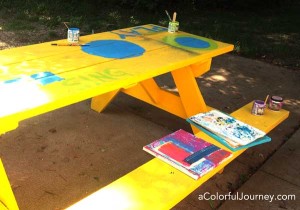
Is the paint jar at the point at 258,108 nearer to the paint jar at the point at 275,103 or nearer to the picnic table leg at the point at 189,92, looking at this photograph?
the paint jar at the point at 275,103

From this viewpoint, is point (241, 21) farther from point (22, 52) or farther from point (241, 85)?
point (22, 52)

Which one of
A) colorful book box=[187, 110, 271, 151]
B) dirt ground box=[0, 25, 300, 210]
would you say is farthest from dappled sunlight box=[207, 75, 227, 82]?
colorful book box=[187, 110, 271, 151]

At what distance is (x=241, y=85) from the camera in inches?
181

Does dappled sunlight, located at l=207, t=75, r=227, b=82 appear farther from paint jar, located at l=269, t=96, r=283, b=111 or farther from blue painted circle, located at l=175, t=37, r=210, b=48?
paint jar, located at l=269, t=96, r=283, b=111

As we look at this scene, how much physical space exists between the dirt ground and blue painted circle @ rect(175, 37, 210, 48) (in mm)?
790

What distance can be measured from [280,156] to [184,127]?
0.87 metres

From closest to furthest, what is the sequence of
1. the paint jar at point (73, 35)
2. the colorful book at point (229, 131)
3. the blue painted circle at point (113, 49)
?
1. the colorful book at point (229, 131)
2. the blue painted circle at point (113, 49)
3. the paint jar at point (73, 35)

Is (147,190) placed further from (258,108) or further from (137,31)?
(137,31)

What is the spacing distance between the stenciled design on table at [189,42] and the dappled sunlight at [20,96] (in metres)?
1.38

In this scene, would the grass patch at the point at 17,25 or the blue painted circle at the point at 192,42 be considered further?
the grass patch at the point at 17,25

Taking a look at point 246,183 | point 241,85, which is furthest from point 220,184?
point 241,85

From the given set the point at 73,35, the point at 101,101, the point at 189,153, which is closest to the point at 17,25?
the point at 101,101

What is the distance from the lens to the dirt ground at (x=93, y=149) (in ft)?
8.13

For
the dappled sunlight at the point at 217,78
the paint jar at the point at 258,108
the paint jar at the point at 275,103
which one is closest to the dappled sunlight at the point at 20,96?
the paint jar at the point at 258,108
